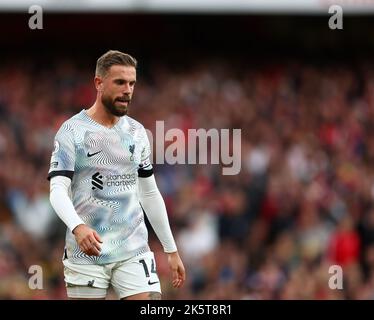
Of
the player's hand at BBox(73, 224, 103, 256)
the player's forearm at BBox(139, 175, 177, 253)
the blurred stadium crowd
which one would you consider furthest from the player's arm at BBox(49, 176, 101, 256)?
the blurred stadium crowd

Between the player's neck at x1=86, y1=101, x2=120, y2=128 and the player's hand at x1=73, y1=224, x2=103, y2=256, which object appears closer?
Result: the player's hand at x1=73, y1=224, x2=103, y2=256

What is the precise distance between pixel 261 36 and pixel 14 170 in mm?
5642

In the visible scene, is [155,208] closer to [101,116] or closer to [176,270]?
[176,270]

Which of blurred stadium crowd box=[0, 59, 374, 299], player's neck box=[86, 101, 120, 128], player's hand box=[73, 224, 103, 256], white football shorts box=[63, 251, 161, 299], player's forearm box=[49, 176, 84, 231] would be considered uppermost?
blurred stadium crowd box=[0, 59, 374, 299]

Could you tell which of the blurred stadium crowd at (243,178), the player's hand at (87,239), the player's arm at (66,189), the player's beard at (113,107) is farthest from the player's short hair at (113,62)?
the blurred stadium crowd at (243,178)

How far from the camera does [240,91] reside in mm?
17438

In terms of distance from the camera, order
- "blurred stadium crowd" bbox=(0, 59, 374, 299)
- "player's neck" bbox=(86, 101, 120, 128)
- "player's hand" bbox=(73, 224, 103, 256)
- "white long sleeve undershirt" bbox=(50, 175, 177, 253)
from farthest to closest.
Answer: "blurred stadium crowd" bbox=(0, 59, 374, 299) < "player's neck" bbox=(86, 101, 120, 128) < "white long sleeve undershirt" bbox=(50, 175, 177, 253) < "player's hand" bbox=(73, 224, 103, 256)

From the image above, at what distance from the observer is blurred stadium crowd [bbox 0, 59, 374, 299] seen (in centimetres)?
1270

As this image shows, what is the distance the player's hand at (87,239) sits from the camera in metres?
5.74

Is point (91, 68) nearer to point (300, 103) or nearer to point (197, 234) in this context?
point (300, 103)

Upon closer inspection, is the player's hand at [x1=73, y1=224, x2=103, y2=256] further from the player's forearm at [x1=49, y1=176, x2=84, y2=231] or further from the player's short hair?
the player's short hair

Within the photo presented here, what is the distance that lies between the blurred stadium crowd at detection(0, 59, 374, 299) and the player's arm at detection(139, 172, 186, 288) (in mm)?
4602

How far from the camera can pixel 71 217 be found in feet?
19.2
